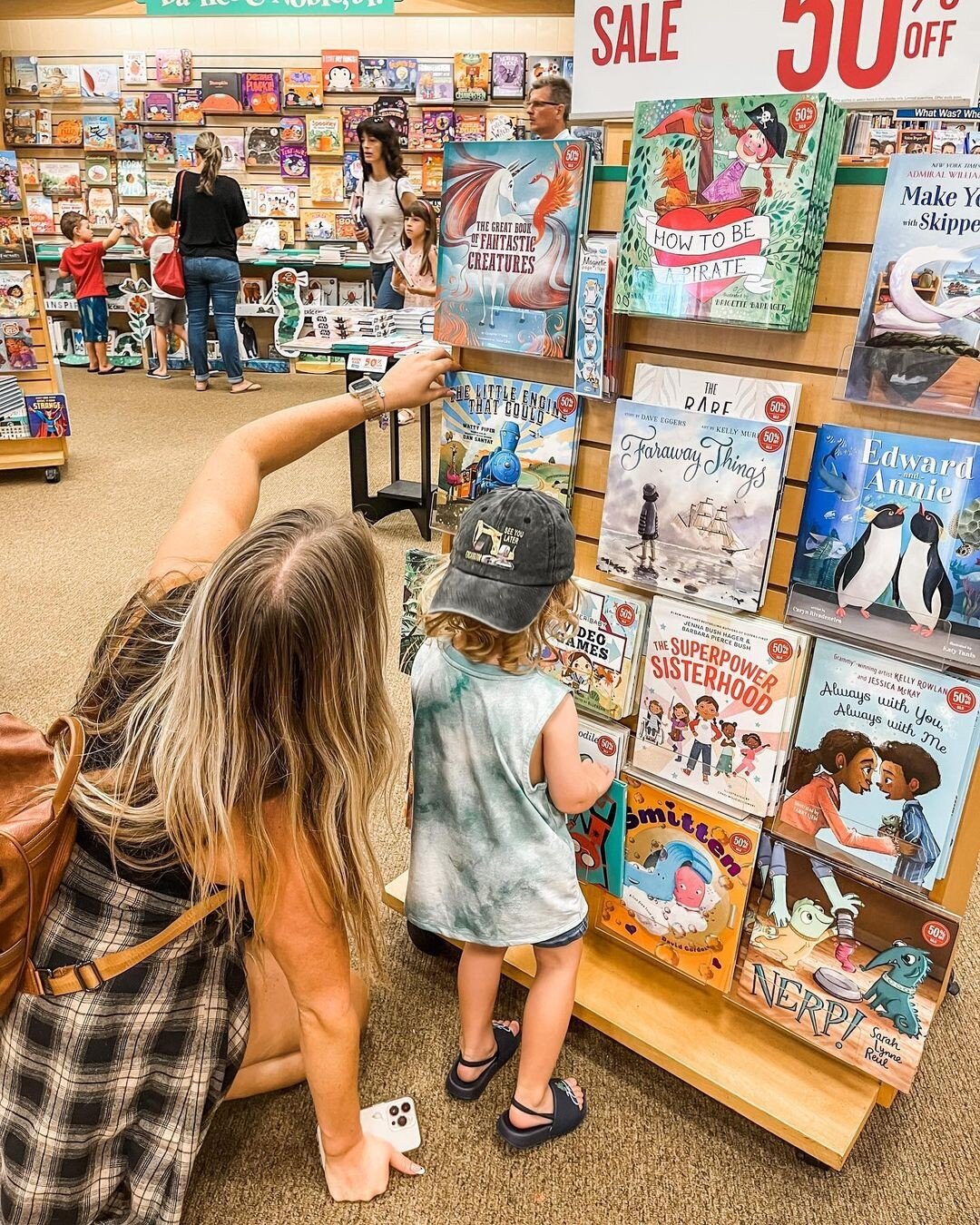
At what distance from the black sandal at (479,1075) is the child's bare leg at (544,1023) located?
0.34 ft

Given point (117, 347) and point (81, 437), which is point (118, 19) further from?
point (81, 437)

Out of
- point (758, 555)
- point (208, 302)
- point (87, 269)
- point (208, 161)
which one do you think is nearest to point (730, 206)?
point (758, 555)

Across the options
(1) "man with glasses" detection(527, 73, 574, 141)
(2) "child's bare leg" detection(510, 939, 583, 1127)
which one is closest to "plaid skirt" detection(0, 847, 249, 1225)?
(2) "child's bare leg" detection(510, 939, 583, 1127)

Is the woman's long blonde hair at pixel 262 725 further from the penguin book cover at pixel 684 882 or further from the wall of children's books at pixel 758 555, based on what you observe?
the penguin book cover at pixel 684 882

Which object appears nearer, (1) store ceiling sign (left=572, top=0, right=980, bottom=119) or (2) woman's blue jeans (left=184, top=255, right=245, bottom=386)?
(1) store ceiling sign (left=572, top=0, right=980, bottom=119)

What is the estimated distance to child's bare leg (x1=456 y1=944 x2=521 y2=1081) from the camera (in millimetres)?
1568

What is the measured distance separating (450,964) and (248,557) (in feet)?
3.84

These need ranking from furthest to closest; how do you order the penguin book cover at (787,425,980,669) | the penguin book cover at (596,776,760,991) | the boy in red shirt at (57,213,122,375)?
the boy in red shirt at (57,213,122,375), the penguin book cover at (596,776,760,991), the penguin book cover at (787,425,980,669)

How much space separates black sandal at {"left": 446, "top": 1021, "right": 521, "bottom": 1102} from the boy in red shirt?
7.34 meters

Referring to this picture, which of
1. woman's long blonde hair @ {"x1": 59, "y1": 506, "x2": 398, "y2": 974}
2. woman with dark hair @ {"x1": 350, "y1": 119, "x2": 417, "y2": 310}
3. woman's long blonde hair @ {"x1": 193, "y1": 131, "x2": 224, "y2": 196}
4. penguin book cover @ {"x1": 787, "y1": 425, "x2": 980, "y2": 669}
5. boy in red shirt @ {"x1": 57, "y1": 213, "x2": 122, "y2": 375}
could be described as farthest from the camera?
boy in red shirt @ {"x1": 57, "y1": 213, "x2": 122, "y2": 375}

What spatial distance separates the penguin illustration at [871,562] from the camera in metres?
1.27

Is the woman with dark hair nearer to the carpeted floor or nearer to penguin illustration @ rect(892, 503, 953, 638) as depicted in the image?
the carpeted floor

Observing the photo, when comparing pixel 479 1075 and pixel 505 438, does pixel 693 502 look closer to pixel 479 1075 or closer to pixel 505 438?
pixel 505 438

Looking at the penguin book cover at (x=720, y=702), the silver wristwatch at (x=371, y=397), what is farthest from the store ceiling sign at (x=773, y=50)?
the penguin book cover at (x=720, y=702)
